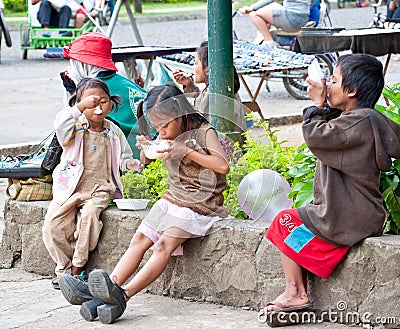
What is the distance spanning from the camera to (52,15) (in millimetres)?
16594

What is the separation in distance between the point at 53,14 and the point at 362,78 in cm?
1322

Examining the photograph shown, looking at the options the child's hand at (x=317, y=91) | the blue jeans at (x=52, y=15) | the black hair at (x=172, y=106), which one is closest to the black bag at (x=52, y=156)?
the black hair at (x=172, y=106)

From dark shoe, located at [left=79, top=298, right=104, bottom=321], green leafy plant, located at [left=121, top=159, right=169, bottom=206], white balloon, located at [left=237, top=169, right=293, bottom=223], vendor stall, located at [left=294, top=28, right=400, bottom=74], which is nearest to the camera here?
dark shoe, located at [left=79, top=298, right=104, bottom=321]

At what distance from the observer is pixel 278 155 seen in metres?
4.94

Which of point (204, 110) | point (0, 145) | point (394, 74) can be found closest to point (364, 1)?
point (394, 74)

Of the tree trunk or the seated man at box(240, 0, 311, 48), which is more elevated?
the seated man at box(240, 0, 311, 48)

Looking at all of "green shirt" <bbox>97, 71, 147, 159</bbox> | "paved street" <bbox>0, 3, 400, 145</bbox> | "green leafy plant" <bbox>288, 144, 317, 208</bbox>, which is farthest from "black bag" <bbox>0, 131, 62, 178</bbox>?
"paved street" <bbox>0, 3, 400, 145</bbox>

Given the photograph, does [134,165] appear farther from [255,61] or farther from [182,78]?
[255,61]

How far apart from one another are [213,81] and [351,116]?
1275 millimetres

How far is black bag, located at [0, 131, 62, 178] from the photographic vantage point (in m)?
5.11

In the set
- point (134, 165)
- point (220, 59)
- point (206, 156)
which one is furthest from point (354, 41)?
point (206, 156)

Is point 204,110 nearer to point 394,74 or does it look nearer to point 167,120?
point 167,120

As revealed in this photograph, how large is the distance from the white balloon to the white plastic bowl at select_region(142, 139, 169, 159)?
0.52 metres

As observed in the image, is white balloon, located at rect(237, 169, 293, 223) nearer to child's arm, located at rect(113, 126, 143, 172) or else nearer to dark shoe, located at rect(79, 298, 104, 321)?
child's arm, located at rect(113, 126, 143, 172)
